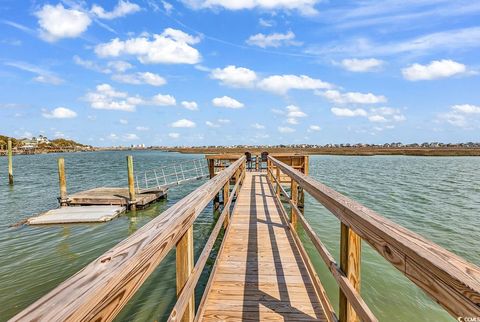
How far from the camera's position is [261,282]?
10.3ft

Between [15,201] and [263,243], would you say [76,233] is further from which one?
[15,201]

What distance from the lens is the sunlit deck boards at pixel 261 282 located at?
8.37 feet

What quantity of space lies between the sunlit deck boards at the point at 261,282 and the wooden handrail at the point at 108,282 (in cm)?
142

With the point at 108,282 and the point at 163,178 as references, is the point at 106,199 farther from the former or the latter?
the point at 163,178

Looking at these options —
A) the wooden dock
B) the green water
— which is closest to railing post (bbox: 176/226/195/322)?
the green water

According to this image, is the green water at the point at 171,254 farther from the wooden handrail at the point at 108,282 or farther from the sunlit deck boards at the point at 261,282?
the wooden handrail at the point at 108,282

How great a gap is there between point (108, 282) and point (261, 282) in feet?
8.48

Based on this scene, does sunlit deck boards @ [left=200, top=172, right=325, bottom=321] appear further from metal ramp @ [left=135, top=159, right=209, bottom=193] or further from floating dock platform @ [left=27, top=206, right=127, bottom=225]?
metal ramp @ [left=135, top=159, right=209, bottom=193]

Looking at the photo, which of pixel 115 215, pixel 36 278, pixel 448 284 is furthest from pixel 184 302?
pixel 115 215

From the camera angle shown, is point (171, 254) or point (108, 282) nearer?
point (108, 282)

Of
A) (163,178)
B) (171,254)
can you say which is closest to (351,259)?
(171,254)

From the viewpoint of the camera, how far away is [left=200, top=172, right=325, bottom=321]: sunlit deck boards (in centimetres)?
255

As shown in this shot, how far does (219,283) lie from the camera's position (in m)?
3.08

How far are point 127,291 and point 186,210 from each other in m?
0.80
